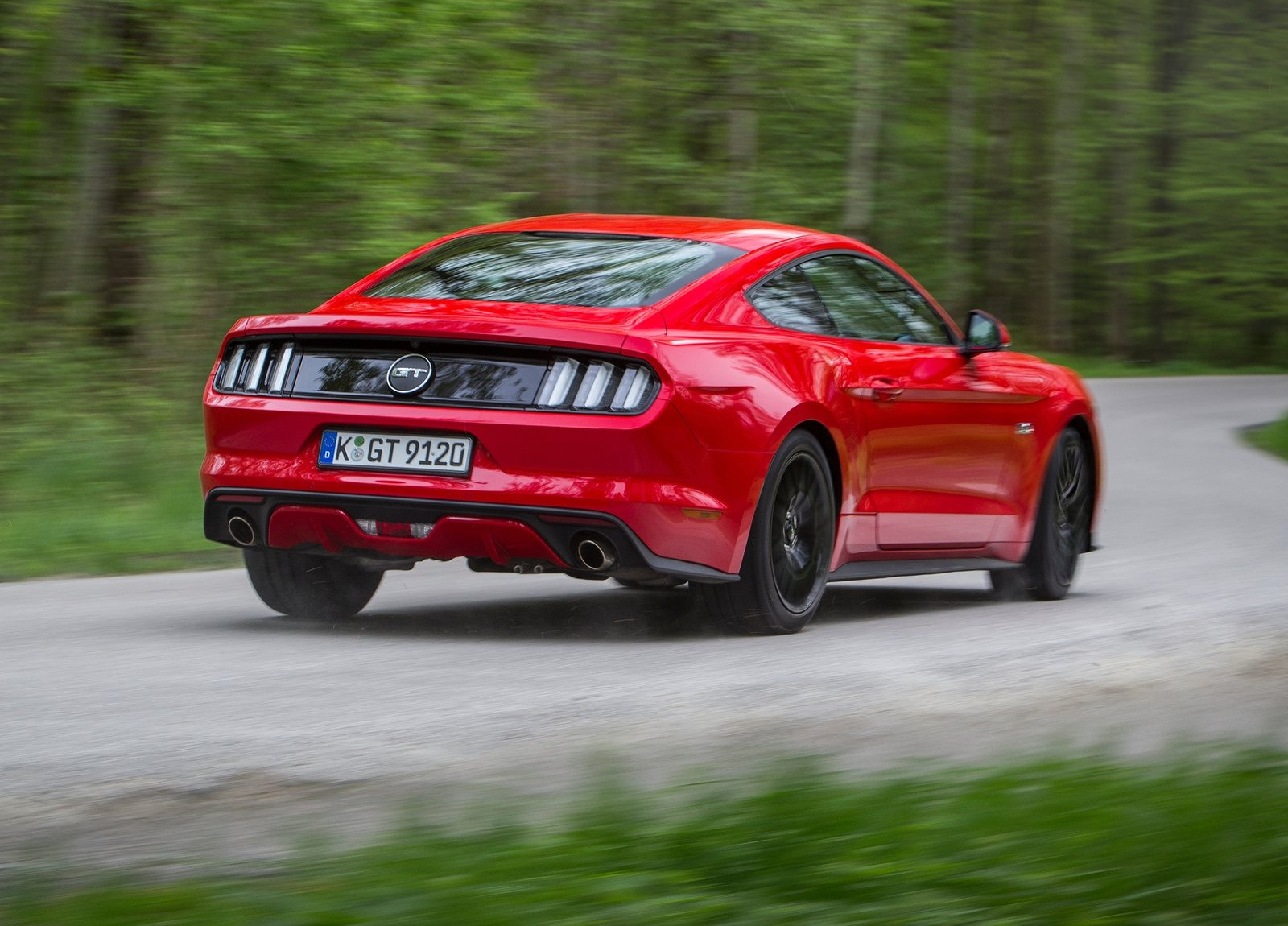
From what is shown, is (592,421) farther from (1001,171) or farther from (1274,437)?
(1001,171)

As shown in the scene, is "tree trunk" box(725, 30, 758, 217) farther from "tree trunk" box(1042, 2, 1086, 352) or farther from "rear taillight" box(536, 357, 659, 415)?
"tree trunk" box(1042, 2, 1086, 352)

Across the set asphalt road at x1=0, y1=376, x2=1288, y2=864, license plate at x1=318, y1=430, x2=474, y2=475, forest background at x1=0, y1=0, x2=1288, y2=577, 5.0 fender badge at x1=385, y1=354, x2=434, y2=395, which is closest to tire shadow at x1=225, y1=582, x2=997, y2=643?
asphalt road at x1=0, y1=376, x2=1288, y2=864

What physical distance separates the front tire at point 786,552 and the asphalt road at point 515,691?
4.0 inches

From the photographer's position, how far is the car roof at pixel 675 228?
6637 millimetres

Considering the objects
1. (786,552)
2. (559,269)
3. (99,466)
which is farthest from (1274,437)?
(559,269)

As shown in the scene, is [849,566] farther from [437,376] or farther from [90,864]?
[90,864]

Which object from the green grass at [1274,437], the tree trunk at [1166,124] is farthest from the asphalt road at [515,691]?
the tree trunk at [1166,124]

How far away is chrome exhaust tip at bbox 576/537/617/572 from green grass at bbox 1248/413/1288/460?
48.6 feet

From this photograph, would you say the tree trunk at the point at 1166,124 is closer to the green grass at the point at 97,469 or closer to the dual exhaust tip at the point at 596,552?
the green grass at the point at 97,469

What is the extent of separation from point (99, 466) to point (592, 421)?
6762mm

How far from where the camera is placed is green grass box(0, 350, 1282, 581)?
9086 millimetres

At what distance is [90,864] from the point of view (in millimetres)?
3227

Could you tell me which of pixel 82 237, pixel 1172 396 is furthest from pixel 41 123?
pixel 1172 396

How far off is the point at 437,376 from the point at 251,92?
9.41 m
